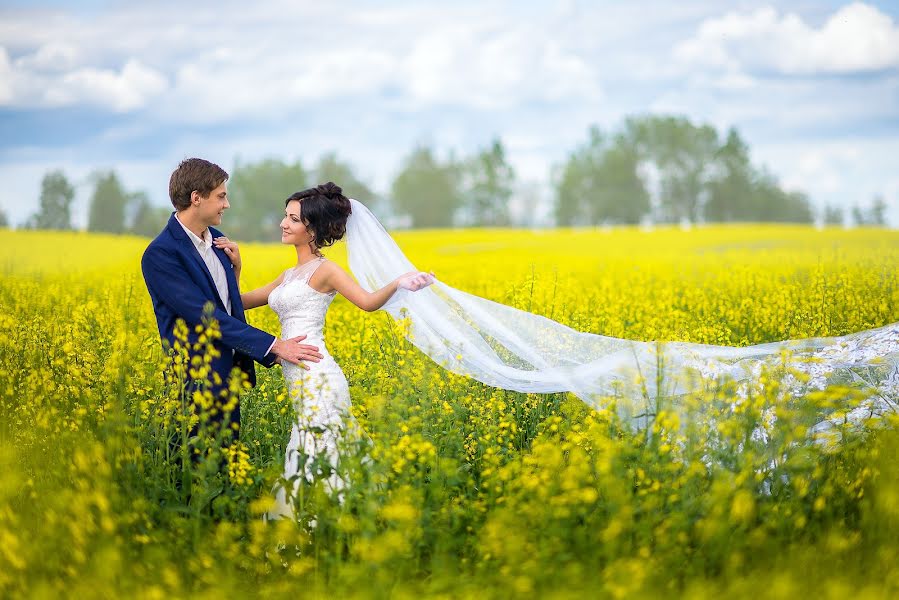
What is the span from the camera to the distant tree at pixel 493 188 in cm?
7612

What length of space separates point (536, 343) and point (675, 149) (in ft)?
241

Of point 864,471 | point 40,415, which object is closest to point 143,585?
point 40,415

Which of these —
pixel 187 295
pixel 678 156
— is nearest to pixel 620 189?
pixel 678 156

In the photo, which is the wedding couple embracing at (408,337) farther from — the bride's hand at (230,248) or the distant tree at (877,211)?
the distant tree at (877,211)

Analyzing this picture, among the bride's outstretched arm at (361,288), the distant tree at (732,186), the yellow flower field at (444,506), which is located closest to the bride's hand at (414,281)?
the bride's outstretched arm at (361,288)

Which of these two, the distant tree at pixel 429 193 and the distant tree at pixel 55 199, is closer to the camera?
the distant tree at pixel 55 199

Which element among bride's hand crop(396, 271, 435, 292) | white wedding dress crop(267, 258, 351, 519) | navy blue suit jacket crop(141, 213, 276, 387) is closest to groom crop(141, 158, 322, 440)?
navy blue suit jacket crop(141, 213, 276, 387)

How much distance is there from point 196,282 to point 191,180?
2.09ft

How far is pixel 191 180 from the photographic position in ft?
17.6

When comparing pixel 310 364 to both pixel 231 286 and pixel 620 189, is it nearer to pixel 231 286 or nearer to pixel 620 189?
pixel 231 286

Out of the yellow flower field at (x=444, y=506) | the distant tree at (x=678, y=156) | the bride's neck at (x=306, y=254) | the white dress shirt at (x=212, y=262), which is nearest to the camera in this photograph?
the yellow flower field at (x=444, y=506)

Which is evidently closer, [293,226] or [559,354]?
[293,226]

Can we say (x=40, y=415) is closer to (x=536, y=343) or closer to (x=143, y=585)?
(x=143, y=585)

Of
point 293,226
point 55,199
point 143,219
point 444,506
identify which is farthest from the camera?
point 143,219
